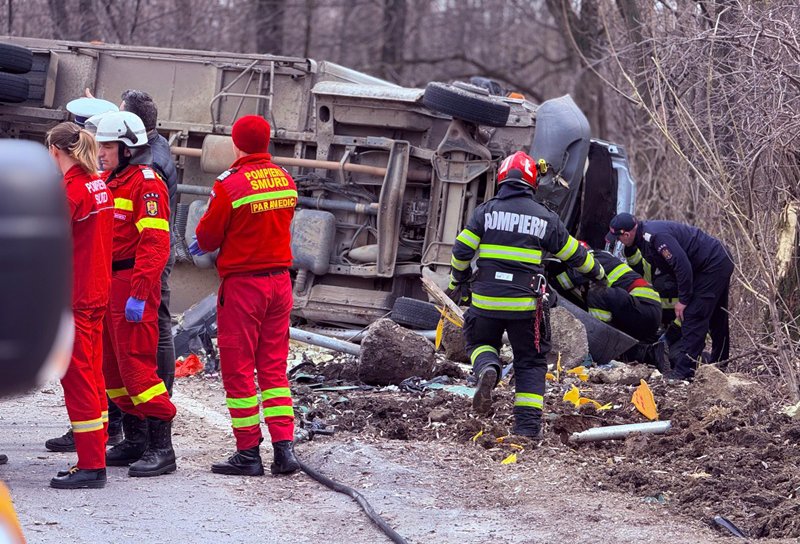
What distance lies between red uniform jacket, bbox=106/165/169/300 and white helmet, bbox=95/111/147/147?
0.47 feet

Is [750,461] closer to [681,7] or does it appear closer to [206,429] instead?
[206,429]

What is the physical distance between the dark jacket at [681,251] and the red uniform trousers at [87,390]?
581cm

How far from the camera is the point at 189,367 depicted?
9.48m

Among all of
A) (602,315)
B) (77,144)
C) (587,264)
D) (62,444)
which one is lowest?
(62,444)

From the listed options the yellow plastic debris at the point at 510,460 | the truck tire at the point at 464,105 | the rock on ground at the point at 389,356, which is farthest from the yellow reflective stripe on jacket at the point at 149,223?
the truck tire at the point at 464,105

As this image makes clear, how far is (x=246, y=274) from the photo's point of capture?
6195mm

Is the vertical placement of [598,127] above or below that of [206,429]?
above

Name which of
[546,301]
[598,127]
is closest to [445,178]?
[546,301]

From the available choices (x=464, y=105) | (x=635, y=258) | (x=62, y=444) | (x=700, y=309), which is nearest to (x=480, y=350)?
(x=62, y=444)

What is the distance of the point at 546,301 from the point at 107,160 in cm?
280

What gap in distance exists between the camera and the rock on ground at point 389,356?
8.85 meters

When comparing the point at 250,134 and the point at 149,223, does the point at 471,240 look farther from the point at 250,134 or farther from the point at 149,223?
the point at 149,223

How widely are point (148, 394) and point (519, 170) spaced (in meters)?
2.66

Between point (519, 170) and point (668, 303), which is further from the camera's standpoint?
point (668, 303)
